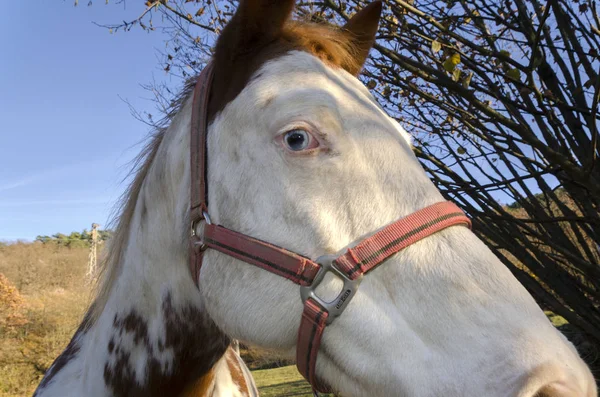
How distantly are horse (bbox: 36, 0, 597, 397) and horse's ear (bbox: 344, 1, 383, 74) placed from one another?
0.47 ft

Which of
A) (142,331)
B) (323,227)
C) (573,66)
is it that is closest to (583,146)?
(573,66)

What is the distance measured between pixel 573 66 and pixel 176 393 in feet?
10.8

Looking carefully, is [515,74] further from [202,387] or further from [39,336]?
[39,336]

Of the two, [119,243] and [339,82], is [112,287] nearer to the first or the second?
[119,243]

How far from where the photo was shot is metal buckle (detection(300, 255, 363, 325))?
47.0 inches

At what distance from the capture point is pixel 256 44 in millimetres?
1673

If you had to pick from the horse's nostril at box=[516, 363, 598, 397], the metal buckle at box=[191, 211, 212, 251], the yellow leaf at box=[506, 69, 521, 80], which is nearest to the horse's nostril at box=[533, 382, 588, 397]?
the horse's nostril at box=[516, 363, 598, 397]

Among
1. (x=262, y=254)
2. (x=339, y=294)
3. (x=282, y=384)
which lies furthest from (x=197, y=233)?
(x=282, y=384)

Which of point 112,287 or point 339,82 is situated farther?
point 112,287

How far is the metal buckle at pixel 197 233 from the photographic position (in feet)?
4.93

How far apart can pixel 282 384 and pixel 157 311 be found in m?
9.50

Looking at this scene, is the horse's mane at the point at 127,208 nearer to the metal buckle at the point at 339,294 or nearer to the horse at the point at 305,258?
the horse at the point at 305,258

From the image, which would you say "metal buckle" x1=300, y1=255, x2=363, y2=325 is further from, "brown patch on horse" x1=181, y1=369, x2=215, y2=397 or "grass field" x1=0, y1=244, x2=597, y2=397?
"grass field" x1=0, y1=244, x2=597, y2=397

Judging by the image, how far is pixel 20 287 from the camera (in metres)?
19.0
